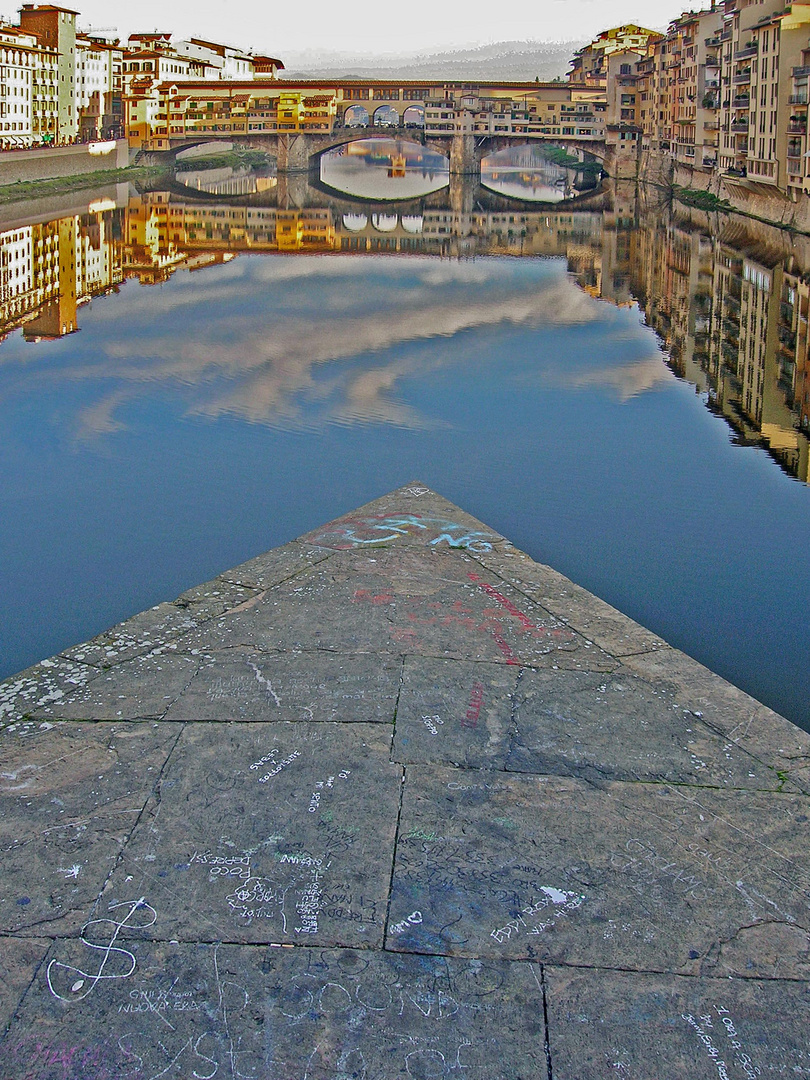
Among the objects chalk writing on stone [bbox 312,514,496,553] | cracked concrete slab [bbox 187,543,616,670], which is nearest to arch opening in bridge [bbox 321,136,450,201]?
chalk writing on stone [bbox 312,514,496,553]

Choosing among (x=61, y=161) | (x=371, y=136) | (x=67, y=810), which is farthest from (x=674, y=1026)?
Answer: (x=371, y=136)

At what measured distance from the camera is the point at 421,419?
11.3m

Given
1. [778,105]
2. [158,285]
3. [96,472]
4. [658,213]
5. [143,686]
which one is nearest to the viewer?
[143,686]

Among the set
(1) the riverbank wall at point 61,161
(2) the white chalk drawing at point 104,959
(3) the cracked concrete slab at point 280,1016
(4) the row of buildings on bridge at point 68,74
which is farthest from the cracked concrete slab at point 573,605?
(4) the row of buildings on bridge at point 68,74

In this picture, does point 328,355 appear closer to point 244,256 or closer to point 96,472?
point 96,472

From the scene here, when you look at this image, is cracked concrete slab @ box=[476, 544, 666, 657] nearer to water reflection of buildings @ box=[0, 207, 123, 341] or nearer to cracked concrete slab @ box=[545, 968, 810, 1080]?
cracked concrete slab @ box=[545, 968, 810, 1080]

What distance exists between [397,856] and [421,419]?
799 centimetres

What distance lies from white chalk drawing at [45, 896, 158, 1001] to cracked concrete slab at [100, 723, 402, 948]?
5cm

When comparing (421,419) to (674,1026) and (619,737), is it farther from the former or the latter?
(674,1026)

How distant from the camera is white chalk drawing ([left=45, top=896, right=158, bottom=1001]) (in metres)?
3.08

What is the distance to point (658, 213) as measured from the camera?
3597 centimetres

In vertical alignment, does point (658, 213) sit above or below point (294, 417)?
above

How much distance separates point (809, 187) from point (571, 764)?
23.5 metres

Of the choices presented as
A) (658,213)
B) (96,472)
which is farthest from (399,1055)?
(658,213)
